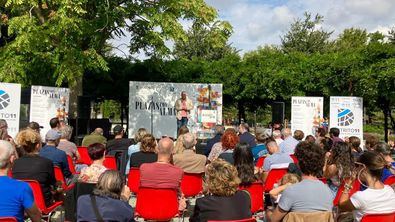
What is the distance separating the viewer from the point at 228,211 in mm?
3357

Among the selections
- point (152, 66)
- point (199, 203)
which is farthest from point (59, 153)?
point (152, 66)

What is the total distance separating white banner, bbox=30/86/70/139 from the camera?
1270cm

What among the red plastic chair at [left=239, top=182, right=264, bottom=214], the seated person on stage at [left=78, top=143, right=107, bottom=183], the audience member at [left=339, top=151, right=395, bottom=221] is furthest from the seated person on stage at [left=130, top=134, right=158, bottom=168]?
the audience member at [left=339, top=151, right=395, bottom=221]

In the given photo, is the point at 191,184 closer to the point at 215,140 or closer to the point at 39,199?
the point at 39,199

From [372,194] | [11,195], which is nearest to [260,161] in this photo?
[372,194]

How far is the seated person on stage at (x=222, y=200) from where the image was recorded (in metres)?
3.35

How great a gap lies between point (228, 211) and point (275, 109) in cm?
1109

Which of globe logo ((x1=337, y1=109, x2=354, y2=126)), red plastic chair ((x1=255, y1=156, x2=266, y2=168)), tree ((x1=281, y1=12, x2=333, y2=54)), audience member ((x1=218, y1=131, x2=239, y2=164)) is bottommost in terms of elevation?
red plastic chair ((x1=255, y1=156, x2=266, y2=168))

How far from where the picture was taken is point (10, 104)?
38.2 feet

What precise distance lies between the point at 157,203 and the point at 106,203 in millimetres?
1423

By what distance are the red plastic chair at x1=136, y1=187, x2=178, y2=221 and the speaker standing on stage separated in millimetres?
9182

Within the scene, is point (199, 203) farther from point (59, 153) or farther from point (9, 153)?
point (59, 153)

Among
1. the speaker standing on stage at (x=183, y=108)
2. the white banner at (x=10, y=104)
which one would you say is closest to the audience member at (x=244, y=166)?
the white banner at (x=10, y=104)

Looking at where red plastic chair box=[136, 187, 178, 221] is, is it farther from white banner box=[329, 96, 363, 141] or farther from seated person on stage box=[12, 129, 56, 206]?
white banner box=[329, 96, 363, 141]
